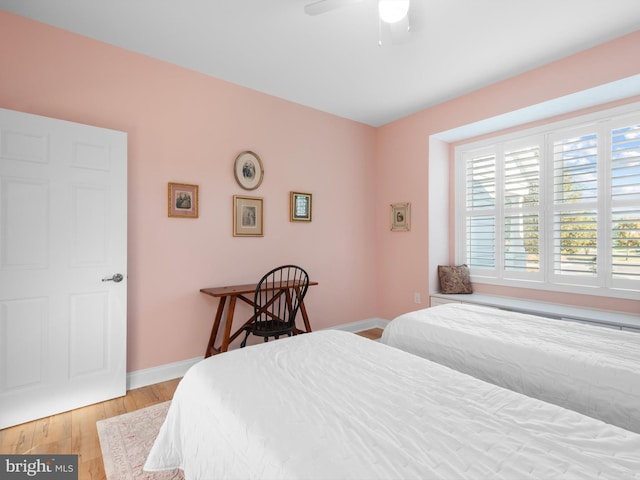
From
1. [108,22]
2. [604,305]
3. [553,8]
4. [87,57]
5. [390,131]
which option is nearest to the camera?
[553,8]

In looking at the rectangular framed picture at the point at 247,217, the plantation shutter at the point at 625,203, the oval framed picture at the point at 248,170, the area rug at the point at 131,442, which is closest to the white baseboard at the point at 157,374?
the area rug at the point at 131,442

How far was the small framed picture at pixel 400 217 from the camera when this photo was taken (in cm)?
397

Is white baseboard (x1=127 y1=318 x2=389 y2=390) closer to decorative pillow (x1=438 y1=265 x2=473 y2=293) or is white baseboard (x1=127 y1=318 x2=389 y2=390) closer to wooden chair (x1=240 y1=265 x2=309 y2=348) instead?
wooden chair (x1=240 y1=265 x2=309 y2=348)

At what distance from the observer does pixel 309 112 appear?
3.71 metres

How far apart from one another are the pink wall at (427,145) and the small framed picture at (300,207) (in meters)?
1.15

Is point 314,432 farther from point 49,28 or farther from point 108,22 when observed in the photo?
point 49,28

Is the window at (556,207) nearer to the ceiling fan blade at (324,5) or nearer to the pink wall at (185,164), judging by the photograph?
the pink wall at (185,164)

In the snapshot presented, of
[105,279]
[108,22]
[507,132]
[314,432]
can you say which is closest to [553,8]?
[507,132]

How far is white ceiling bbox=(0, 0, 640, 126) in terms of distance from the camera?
6.93 ft

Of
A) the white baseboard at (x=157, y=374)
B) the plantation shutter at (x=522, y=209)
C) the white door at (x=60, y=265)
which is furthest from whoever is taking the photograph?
the plantation shutter at (x=522, y=209)

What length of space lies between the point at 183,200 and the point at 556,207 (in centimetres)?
353

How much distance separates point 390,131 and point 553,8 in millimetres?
2185

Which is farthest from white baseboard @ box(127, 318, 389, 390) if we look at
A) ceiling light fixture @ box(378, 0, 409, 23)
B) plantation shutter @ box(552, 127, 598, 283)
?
plantation shutter @ box(552, 127, 598, 283)

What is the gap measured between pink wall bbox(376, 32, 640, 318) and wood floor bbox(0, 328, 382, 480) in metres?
2.82
